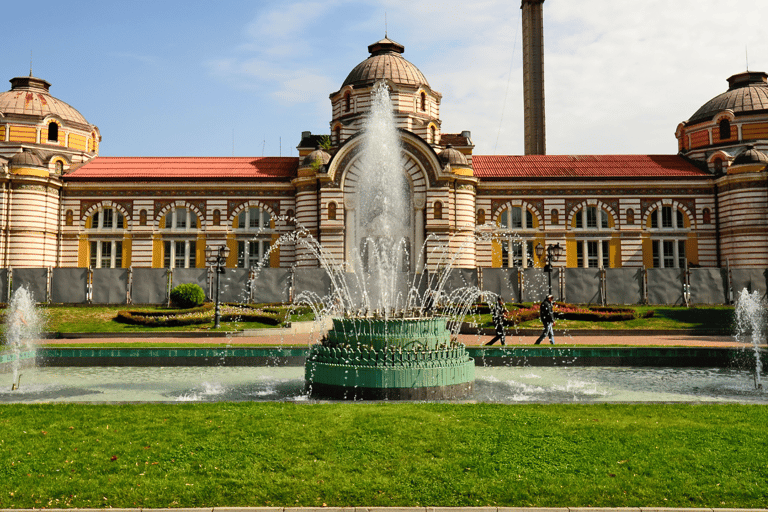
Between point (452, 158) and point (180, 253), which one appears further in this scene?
point (180, 253)

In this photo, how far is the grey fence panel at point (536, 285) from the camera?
32875mm

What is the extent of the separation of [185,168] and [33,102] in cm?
1456

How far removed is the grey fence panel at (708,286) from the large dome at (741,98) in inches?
737

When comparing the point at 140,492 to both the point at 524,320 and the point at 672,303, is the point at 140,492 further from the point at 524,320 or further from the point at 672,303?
the point at 672,303

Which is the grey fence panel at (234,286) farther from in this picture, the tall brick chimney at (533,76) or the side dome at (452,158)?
the tall brick chimney at (533,76)

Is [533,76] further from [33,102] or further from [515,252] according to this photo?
[33,102]

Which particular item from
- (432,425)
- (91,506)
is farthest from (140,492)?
(432,425)

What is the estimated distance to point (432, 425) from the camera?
817cm

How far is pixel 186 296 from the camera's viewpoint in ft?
99.3

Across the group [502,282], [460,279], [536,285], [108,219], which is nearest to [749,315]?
[536,285]

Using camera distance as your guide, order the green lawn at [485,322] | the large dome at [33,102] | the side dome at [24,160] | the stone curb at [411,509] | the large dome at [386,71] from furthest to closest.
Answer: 1. the large dome at [33,102]
2. the large dome at [386,71]
3. the side dome at [24,160]
4. the green lawn at [485,322]
5. the stone curb at [411,509]

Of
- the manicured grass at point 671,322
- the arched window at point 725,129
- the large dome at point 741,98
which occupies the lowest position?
the manicured grass at point 671,322

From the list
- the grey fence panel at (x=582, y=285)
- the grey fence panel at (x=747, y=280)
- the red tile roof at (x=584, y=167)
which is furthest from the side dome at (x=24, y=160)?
the grey fence panel at (x=747, y=280)

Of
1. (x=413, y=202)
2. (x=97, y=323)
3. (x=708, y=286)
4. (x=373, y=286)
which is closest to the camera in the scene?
(x=97, y=323)
